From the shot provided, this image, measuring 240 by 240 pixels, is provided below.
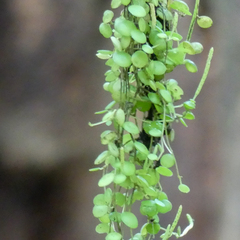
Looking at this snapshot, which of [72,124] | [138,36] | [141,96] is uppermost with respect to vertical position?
[138,36]

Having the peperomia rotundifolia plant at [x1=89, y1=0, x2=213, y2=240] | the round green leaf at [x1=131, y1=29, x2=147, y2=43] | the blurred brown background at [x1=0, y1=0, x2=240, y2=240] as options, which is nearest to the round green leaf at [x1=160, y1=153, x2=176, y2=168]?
the peperomia rotundifolia plant at [x1=89, y1=0, x2=213, y2=240]

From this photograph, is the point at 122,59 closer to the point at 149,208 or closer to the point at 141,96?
the point at 141,96

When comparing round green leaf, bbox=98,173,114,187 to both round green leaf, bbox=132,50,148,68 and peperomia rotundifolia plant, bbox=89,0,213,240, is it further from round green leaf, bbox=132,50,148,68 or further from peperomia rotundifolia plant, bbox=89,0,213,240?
round green leaf, bbox=132,50,148,68

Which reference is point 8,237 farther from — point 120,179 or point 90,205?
point 120,179

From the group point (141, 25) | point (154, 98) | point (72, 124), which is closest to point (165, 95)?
point (154, 98)

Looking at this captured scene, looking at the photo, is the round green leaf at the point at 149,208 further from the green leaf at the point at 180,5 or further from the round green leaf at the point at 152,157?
the green leaf at the point at 180,5

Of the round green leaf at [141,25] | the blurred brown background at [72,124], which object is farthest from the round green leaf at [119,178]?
the blurred brown background at [72,124]
